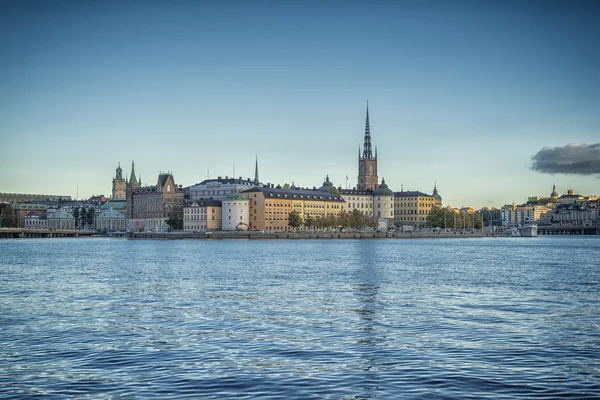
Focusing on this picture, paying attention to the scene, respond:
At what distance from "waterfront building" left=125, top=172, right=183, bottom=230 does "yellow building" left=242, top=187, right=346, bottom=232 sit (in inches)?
1004

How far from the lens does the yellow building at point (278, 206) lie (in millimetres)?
157000

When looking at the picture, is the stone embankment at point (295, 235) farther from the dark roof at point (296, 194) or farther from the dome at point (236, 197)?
the dark roof at point (296, 194)

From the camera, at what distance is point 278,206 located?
6319 inches

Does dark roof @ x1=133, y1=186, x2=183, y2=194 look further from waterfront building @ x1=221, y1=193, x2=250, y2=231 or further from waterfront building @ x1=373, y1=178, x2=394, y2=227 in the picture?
waterfront building @ x1=373, y1=178, x2=394, y2=227

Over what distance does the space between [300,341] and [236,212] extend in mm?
136253

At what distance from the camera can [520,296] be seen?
1224 inches

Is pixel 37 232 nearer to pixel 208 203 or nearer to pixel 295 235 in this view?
pixel 208 203

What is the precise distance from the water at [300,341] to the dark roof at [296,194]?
403 feet

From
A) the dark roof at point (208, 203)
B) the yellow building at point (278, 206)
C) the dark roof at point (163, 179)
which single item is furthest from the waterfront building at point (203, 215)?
the dark roof at point (163, 179)

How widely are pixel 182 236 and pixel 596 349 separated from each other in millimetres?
132841

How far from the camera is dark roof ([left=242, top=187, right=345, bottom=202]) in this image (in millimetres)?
159125

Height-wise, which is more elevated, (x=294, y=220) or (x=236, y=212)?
(x=236, y=212)

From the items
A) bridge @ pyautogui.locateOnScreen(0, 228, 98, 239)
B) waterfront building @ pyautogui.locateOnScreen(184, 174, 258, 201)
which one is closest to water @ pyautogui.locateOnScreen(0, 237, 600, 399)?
waterfront building @ pyautogui.locateOnScreen(184, 174, 258, 201)

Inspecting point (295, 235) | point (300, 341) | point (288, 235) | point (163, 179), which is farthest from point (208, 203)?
point (300, 341)
